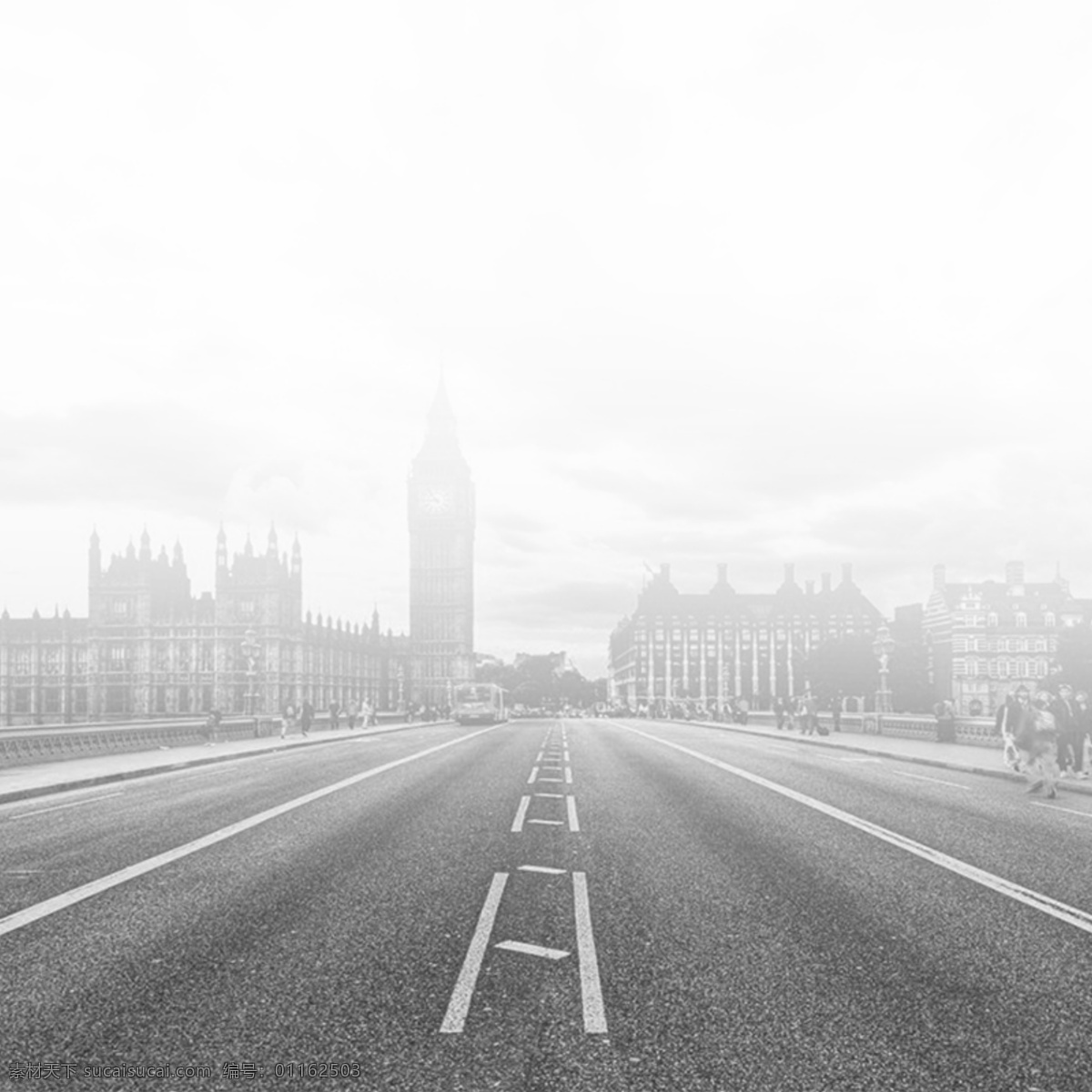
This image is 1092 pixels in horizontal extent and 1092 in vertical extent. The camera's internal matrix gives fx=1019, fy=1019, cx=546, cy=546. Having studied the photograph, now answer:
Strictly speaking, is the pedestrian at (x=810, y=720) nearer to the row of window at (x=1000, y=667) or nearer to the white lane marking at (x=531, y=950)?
the white lane marking at (x=531, y=950)

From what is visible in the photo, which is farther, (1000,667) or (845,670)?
(1000,667)

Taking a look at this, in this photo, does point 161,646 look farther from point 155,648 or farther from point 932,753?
point 932,753

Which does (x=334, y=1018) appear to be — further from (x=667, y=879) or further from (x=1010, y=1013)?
(x=667, y=879)

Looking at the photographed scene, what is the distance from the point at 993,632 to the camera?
139 meters

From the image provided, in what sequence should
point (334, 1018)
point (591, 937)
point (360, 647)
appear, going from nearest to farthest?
point (334, 1018)
point (591, 937)
point (360, 647)

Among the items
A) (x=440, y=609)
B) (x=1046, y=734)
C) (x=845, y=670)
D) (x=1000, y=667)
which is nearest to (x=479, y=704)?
(x=845, y=670)

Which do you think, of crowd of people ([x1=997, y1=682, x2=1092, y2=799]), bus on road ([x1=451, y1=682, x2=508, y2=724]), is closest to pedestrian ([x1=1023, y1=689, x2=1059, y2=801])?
crowd of people ([x1=997, y1=682, x2=1092, y2=799])

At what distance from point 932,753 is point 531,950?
27.6m

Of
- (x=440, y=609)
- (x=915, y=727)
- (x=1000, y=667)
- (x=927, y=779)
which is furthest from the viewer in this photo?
(x=440, y=609)

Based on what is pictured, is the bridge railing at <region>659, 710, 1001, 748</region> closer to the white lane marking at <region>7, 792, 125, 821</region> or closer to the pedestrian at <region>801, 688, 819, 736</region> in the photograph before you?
the pedestrian at <region>801, 688, 819, 736</region>

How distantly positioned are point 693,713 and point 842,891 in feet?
316

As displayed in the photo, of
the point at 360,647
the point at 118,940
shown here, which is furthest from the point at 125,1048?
the point at 360,647

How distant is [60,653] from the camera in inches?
5276

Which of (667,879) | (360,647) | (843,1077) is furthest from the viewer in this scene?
(360,647)
